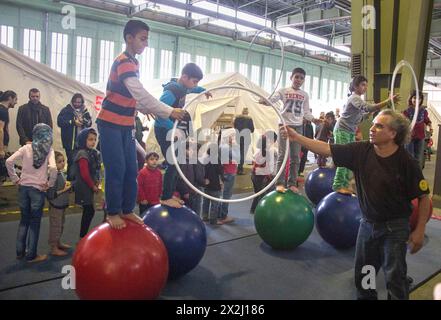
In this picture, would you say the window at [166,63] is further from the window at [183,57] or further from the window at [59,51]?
the window at [59,51]

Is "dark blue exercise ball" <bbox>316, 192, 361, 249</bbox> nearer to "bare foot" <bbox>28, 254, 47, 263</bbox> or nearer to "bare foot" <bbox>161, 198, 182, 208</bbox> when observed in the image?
"bare foot" <bbox>161, 198, 182, 208</bbox>

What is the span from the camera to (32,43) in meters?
12.6

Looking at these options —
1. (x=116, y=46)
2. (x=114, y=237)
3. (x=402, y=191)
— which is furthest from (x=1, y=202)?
(x=116, y=46)

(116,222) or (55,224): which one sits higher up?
(116,222)

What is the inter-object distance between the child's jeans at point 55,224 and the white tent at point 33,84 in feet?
17.4

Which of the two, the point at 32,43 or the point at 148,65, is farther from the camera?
the point at 148,65

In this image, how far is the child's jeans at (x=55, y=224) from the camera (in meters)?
4.55

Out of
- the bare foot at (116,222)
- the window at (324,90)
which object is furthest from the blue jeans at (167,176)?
the window at (324,90)

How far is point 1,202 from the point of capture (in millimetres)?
7062

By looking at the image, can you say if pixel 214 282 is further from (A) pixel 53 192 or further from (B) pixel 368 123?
(B) pixel 368 123

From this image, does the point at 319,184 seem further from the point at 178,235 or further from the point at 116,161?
the point at 116,161

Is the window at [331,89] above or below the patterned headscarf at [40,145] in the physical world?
above

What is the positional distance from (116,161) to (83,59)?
11598 millimetres

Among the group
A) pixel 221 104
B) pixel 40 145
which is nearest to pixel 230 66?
pixel 221 104
